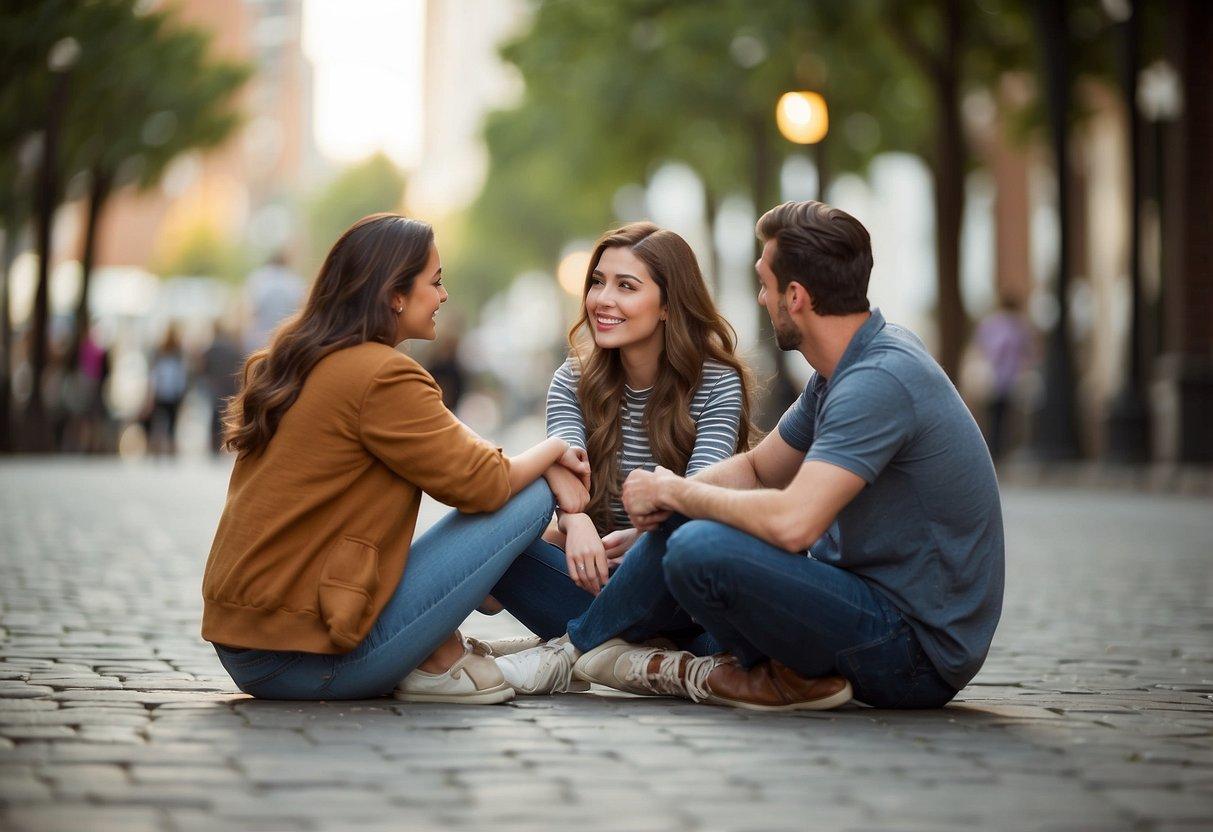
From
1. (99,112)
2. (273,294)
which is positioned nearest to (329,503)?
(273,294)

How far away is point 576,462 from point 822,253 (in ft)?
3.26

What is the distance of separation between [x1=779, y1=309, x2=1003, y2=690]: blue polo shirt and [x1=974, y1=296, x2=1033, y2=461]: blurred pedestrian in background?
18613 mm

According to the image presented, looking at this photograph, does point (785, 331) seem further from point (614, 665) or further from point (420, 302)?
point (614, 665)

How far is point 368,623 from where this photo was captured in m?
5.09

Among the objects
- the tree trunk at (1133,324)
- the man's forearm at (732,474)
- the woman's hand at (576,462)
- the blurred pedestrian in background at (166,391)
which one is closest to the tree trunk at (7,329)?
the blurred pedestrian in background at (166,391)

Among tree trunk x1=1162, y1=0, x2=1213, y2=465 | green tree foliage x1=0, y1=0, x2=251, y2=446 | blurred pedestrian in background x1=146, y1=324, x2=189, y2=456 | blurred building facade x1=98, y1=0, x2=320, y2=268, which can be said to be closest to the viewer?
tree trunk x1=1162, y1=0, x2=1213, y2=465

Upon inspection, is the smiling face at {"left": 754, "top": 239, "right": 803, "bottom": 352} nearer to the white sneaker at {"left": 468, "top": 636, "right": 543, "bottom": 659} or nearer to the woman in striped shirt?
the woman in striped shirt

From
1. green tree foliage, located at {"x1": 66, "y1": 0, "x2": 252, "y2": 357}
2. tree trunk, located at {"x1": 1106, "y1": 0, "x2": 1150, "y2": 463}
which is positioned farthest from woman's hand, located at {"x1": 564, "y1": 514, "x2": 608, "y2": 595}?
green tree foliage, located at {"x1": 66, "y1": 0, "x2": 252, "y2": 357}

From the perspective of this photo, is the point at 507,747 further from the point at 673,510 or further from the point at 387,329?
the point at 387,329

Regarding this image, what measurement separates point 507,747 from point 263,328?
16.9 meters

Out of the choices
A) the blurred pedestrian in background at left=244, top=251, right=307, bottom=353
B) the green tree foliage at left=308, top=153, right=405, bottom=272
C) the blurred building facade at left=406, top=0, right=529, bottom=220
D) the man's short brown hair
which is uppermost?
the blurred building facade at left=406, top=0, right=529, bottom=220

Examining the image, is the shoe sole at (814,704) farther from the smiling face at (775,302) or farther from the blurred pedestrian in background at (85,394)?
the blurred pedestrian in background at (85,394)

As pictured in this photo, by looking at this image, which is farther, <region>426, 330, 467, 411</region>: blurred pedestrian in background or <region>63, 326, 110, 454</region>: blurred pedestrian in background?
<region>63, 326, 110, 454</region>: blurred pedestrian in background

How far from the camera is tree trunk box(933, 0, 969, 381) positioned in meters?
23.4
